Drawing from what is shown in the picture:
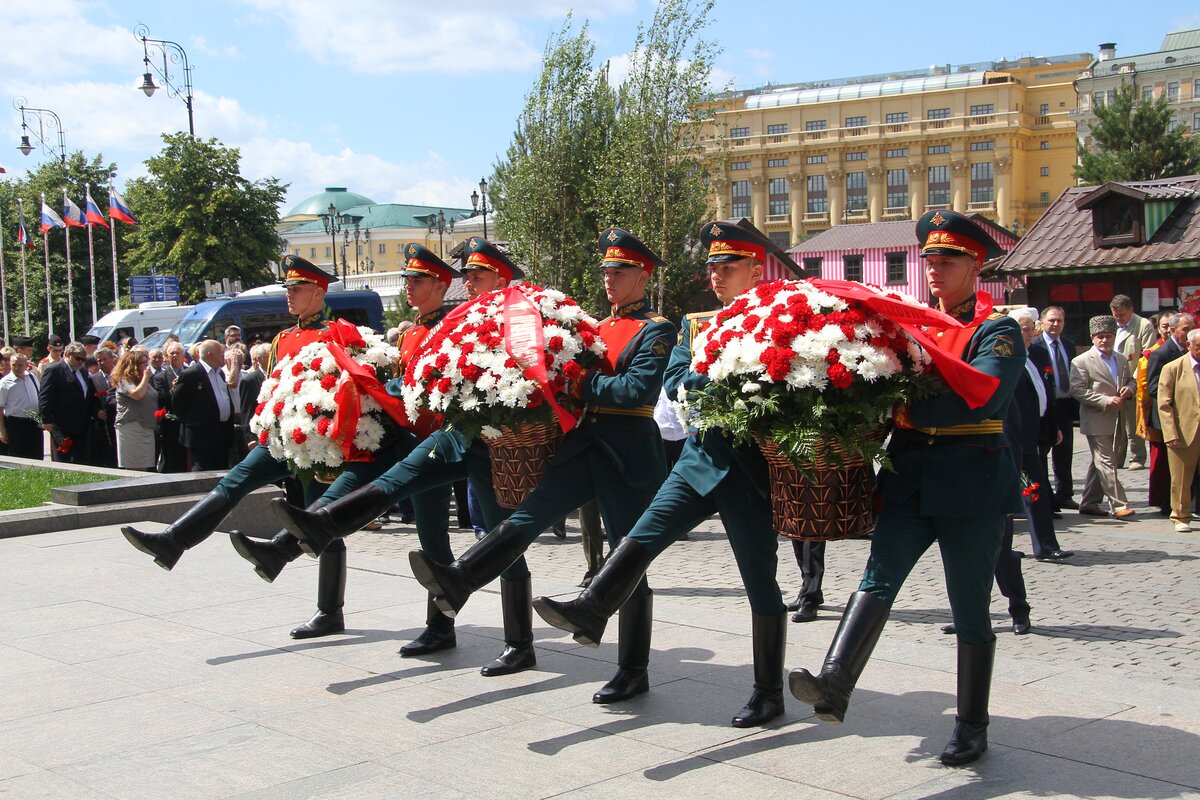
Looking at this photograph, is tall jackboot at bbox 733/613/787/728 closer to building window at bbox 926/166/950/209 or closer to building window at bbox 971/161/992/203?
building window at bbox 926/166/950/209

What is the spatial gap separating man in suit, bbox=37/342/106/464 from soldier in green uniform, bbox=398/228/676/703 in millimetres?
11081

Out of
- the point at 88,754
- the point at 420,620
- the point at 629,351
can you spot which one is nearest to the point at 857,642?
the point at 629,351

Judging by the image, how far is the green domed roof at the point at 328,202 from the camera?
496ft

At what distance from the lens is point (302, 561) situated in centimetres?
985

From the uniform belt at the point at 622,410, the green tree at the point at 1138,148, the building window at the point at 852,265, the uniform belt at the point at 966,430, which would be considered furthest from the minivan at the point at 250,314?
the building window at the point at 852,265

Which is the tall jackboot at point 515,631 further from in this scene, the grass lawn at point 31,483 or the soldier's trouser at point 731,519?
the grass lawn at point 31,483

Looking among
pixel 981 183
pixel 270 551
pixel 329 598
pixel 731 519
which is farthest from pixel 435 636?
pixel 981 183

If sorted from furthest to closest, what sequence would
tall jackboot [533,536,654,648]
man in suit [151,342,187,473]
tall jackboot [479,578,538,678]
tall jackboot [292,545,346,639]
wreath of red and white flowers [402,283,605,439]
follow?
man in suit [151,342,187,473]
tall jackboot [292,545,346,639]
tall jackboot [479,578,538,678]
wreath of red and white flowers [402,283,605,439]
tall jackboot [533,536,654,648]

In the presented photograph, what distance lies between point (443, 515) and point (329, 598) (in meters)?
1.00

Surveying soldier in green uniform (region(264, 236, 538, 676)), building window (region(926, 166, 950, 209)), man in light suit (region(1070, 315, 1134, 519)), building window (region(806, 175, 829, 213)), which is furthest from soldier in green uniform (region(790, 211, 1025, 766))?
building window (region(806, 175, 829, 213))

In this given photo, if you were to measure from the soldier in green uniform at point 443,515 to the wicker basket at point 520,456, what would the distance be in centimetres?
18

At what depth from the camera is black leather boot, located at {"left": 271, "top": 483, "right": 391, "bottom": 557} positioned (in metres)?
5.85

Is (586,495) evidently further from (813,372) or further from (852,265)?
(852,265)

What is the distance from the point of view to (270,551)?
6520mm
